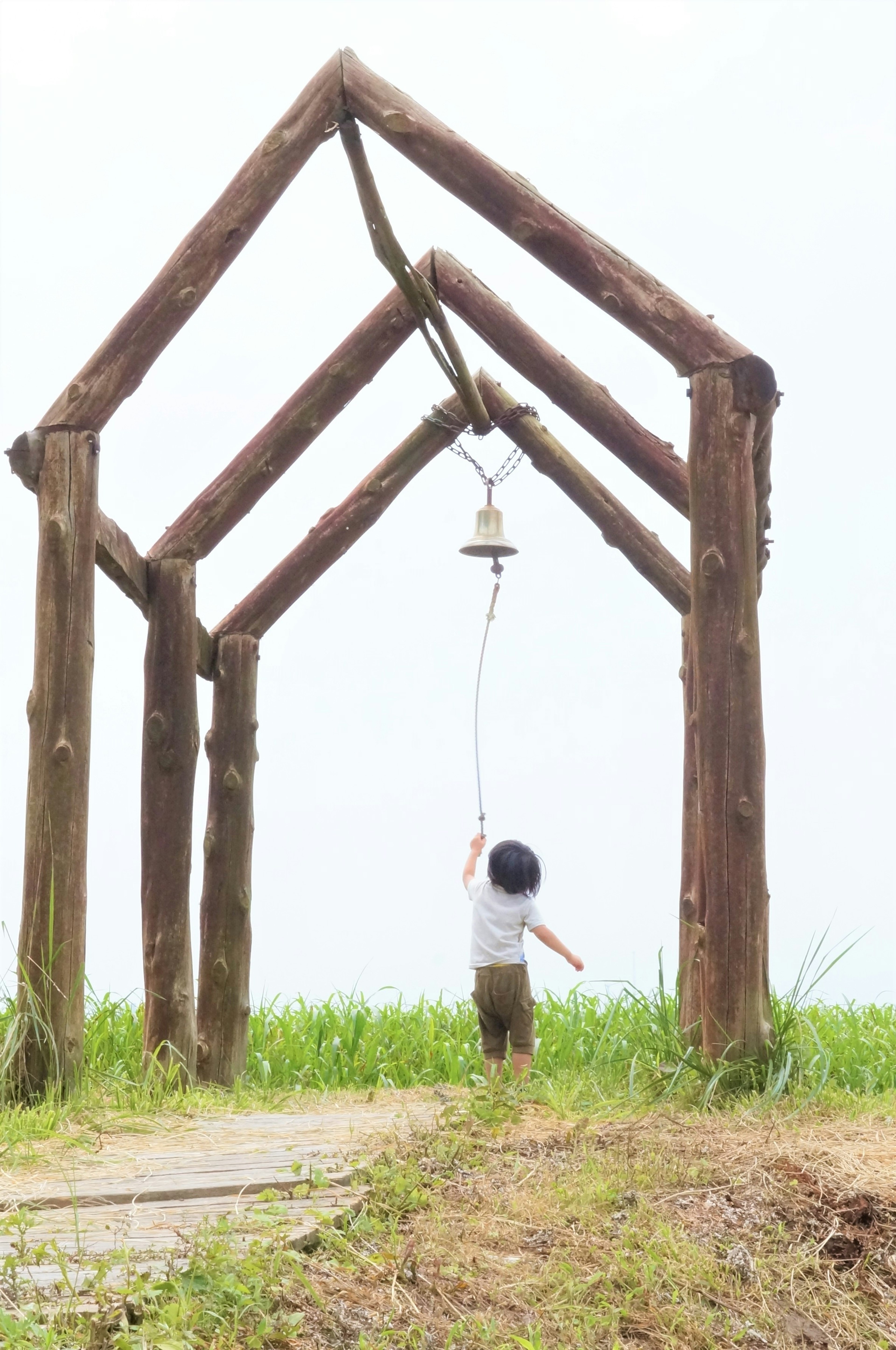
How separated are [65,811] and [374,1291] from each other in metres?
2.76

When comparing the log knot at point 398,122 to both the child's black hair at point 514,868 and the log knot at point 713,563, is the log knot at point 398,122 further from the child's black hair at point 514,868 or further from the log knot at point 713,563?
the child's black hair at point 514,868

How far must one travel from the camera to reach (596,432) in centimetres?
616

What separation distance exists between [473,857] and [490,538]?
1.58 meters

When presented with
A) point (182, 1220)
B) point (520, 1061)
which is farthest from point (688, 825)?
point (182, 1220)

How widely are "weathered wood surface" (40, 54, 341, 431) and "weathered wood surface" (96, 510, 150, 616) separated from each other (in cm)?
47

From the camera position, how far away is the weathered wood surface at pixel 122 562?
18.8ft

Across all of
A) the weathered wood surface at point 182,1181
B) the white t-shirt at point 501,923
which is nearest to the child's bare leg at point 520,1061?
the white t-shirt at point 501,923

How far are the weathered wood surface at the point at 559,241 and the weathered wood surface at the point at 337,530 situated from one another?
6.94 ft

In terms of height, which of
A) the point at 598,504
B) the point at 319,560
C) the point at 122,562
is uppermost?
the point at 598,504

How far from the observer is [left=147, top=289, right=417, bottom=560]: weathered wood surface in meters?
6.45

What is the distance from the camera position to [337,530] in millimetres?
7133

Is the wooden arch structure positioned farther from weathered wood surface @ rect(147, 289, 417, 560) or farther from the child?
the child

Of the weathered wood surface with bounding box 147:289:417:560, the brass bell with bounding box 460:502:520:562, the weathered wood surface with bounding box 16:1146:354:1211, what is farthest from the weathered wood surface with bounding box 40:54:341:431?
the weathered wood surface with bounding box 16:1146:354:1211

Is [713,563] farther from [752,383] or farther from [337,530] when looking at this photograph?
[337,530]
